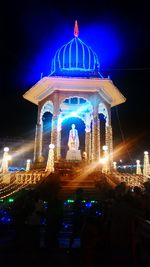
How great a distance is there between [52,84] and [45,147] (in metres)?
14.7

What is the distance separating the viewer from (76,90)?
20.2 meters

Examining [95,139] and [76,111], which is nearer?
[95,139]

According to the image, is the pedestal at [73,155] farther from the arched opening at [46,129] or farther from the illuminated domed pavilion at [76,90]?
the arched opening at [46,129]

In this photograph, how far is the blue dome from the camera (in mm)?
20875

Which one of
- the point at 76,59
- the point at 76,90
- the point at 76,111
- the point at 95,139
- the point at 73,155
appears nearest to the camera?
the point at 95,139

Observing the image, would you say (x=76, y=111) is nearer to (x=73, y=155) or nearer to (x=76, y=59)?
(x=73, y=155)

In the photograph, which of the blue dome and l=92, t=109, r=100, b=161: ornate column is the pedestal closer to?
l=92, t=109, r=100, b=161: ornate column

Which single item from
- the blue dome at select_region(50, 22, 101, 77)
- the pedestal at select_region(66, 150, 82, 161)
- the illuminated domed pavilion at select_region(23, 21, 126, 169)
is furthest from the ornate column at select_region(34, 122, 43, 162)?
the blue dome at select_region(50, 22, 101, 77)

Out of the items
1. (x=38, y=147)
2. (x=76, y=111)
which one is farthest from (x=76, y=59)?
(x=38, y=147)

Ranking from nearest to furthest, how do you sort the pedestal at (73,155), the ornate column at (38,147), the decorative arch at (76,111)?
the ornate column at (38,147)
the pedestal at (73,155)
the decorative arch at (76,111)

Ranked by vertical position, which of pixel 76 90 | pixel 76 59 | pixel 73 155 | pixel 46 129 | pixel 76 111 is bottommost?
pixel 73 155

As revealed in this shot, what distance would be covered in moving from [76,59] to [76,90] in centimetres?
264

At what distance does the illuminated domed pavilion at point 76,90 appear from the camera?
19750 mm

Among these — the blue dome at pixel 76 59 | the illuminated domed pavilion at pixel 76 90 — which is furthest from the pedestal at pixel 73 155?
the blue dome at pixel 76 59
